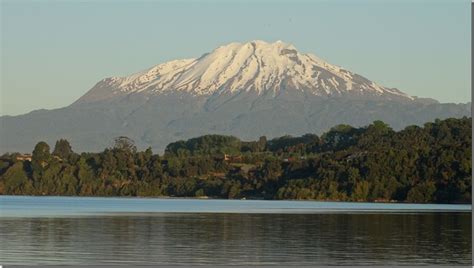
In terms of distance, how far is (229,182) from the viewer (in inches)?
6348

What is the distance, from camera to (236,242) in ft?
156

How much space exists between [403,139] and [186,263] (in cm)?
13236

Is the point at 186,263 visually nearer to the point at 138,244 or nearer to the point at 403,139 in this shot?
the point at 138,244

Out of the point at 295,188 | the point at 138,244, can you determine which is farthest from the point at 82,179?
the point at 138,244

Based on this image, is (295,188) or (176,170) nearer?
(295,188)

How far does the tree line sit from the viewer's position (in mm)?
131500

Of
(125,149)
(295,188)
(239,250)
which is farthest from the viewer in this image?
(125,149)

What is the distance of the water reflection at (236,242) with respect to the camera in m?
39.8

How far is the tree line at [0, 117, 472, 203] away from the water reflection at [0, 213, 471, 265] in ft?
213

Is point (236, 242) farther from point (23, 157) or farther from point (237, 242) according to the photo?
point (23, 157)

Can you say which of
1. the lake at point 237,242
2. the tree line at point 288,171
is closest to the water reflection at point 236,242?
the lake at point 237,242

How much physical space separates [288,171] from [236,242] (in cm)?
10921

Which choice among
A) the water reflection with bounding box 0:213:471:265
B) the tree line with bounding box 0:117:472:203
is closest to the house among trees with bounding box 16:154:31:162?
the tree line with bounding box 0:117:472:203

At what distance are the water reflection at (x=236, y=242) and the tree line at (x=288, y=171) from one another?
6490 cm
